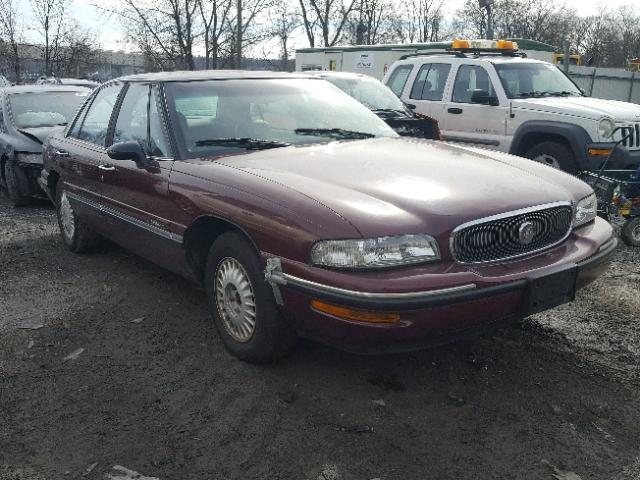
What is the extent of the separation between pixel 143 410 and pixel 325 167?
5.31 feet

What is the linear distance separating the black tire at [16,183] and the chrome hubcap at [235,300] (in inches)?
220

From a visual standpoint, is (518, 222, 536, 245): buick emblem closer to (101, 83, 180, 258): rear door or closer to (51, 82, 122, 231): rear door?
(101, 83, 180, 258): rear door

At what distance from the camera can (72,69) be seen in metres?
32.0

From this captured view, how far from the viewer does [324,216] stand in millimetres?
2967

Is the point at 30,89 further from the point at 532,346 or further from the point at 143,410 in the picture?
the point at 532,346

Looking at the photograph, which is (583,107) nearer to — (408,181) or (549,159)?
(549,159)

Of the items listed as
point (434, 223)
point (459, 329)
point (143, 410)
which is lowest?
point (143, 410)

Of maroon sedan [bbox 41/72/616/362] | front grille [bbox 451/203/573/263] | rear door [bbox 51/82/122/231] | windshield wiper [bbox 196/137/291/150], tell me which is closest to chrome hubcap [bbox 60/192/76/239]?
rear door [bbox 51/82/122/231]

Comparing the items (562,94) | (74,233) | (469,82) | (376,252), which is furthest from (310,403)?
(562,94)

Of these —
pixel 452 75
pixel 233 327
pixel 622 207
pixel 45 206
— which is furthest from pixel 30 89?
pixel 622 207

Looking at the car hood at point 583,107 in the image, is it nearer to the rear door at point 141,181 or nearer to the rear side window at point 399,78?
the rear side window at point 399,78

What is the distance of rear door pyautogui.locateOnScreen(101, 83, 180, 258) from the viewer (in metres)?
4.07

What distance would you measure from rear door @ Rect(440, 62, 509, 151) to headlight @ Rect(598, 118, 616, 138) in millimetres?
1282

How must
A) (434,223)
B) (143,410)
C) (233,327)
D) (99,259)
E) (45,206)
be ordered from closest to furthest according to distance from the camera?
(434,223), (143,410), (233,327), (99,259), (45,206)
